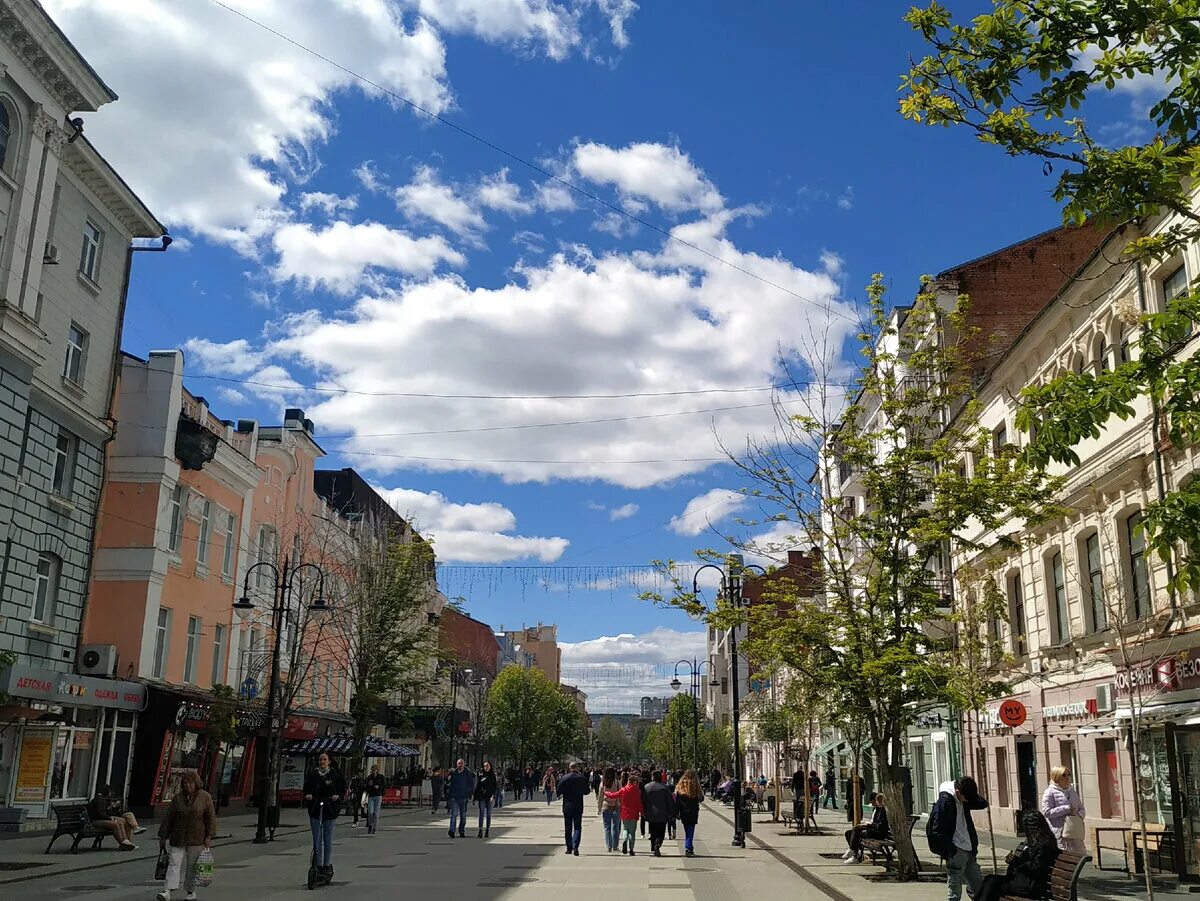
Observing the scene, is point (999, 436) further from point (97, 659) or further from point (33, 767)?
point (33, 767)

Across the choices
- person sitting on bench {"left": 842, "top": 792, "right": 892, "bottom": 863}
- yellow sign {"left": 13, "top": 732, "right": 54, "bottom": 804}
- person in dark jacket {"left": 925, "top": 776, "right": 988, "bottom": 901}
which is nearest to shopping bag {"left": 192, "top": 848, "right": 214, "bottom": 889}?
person in dark jacket {"left": 925, "top": 776, "right": 988, "bottom": 901}

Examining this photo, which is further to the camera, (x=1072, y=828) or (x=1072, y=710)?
(x=1072, y=710)

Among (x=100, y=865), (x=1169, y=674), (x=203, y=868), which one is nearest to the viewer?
(x=203, y=868)

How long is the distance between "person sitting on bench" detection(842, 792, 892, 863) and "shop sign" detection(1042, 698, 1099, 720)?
14.6 ft

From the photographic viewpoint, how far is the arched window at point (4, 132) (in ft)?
75.8

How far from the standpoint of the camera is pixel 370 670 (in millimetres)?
39156

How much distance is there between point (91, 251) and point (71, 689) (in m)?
11.2

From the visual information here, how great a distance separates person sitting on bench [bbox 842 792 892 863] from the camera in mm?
19656

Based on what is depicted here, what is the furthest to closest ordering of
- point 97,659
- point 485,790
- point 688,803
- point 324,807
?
point 97,659 < point 485,790 < point 688,803 < point 324,807

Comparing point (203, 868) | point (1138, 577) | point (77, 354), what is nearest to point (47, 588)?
point (77, 354)

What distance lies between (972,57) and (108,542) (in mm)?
27572

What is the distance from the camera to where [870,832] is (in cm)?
1966

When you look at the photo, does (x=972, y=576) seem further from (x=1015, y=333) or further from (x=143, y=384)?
(x=143, y=384)

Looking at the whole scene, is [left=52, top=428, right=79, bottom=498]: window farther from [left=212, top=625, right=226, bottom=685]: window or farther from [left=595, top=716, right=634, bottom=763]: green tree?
[left=595, top=716, right=634, bottom=763]: green tree
